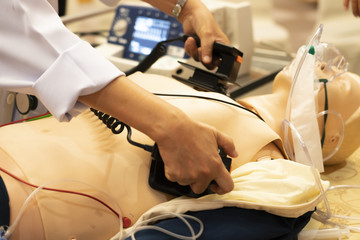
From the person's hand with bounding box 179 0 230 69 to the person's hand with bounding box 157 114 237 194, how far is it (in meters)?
0.52

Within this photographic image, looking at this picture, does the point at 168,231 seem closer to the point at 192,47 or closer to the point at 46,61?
the point at 46,61

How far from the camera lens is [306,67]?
134 cm

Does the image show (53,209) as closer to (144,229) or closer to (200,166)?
(144,229)

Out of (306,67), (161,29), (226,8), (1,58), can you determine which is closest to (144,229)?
(1,58)

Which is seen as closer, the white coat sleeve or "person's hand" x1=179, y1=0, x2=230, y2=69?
the white coat sleeve

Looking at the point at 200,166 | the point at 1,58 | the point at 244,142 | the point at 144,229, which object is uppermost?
the point at 1,58

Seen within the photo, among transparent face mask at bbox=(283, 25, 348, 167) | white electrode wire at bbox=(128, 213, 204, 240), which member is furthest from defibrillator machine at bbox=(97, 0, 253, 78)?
white electrode wire at bbox=(128, 213, 204, 240)

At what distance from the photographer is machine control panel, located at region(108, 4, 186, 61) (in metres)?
1.93

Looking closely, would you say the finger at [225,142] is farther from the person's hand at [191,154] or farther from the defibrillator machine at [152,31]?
the defibrillator machine at [152,31]

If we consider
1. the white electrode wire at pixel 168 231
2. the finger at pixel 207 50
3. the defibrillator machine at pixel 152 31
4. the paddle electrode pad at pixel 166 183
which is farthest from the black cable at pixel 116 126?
the defibrillator machine at pixel 152 31

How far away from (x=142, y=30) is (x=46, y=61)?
1.20m

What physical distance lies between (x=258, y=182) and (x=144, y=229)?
29 centimetres

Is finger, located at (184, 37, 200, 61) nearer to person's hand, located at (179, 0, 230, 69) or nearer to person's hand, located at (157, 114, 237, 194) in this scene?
person's hand, located at (179, 0, 230, 69)

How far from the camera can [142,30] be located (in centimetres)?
204
